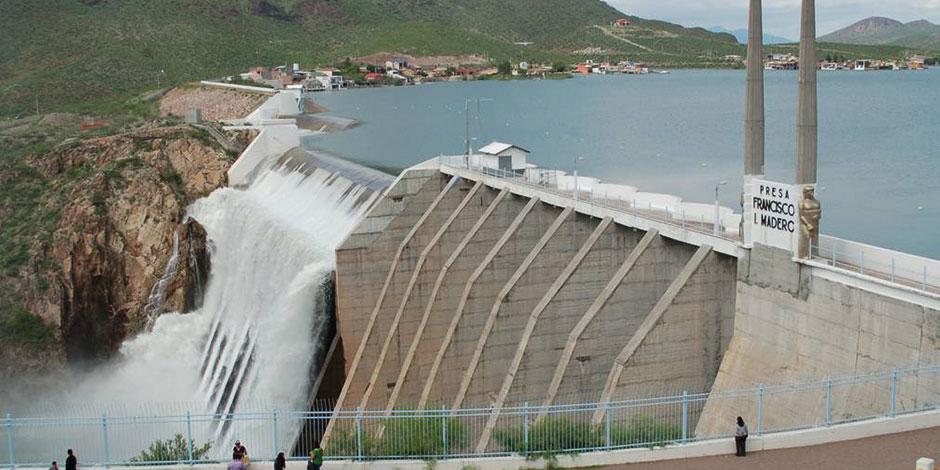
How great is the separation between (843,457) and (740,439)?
5.24 ft

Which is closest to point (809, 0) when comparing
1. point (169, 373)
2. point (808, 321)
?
point (808, 321)

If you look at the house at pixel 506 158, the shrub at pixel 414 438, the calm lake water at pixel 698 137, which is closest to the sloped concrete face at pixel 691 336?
the shrub at pixel 414 438

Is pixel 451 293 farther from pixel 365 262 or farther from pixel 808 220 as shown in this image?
pixel 808 220

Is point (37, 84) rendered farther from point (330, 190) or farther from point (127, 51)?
point (330, 190)

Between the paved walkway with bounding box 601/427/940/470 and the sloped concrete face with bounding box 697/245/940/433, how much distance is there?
2160mm

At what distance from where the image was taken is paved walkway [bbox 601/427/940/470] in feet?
50.4

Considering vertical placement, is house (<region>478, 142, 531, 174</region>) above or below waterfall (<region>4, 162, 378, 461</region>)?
above

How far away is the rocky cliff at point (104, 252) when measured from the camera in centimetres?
4878

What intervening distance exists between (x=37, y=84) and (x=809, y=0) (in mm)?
86364

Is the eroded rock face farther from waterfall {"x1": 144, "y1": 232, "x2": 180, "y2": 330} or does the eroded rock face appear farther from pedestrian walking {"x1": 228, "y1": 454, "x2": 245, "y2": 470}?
pedestrian walking {"x1": 228, "y1": 454, "x2": 245, "y2": 470}

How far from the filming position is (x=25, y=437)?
114 ft

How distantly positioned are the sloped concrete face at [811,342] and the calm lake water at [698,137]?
59.5 feet

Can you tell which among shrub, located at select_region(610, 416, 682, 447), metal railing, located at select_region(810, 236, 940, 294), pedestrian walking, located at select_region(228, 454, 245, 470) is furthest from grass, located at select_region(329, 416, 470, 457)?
metal railing, located at select_region(810, 236, 940, 294)

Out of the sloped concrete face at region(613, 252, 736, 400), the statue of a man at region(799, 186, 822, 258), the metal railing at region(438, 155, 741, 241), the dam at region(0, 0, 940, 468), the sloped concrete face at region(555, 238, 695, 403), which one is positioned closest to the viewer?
the dam at region(0, 0, 940, 468)
